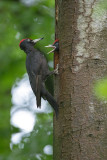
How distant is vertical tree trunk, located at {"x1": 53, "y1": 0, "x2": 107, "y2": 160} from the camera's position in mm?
3193

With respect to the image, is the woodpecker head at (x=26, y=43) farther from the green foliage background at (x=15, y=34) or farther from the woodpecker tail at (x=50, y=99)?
the woodpecker tail at (x=50, y=99)

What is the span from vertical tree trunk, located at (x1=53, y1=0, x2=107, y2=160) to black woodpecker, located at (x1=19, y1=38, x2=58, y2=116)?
3.88 feet

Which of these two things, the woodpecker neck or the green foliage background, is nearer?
the green foliage background

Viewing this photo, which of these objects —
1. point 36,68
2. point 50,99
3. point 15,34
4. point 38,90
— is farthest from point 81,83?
point 15,34

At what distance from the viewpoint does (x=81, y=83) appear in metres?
3.40

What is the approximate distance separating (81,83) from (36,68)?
2.22m

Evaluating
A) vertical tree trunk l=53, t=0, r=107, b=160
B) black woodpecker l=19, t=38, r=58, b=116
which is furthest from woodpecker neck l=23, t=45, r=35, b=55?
vertical tree trunk l=53, t=0, r=107, b=160

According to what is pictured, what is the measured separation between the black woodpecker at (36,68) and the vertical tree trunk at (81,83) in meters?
1.18

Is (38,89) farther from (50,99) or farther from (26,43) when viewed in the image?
(26,43)

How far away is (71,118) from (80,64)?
609 mm

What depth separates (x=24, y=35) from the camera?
6051mm

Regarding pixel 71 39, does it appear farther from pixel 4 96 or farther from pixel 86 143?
pixel 4 96

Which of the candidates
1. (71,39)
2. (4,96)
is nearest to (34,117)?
(4,96)

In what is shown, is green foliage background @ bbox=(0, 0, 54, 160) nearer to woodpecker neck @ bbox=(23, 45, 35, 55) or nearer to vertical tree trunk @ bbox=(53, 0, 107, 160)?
woodpecker neck @ bbox=(23, 45, 35, 55)
